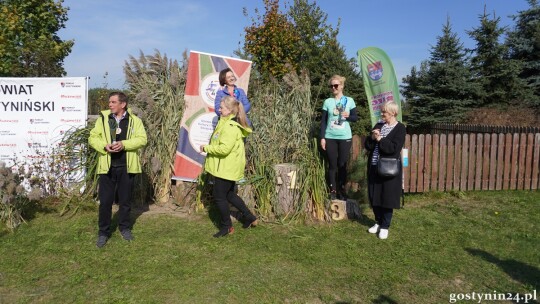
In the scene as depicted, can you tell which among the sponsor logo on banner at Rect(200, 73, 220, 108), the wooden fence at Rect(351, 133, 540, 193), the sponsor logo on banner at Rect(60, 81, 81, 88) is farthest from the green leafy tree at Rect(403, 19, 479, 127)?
the sponsor logo on banner at Rect(60, 81, 81, 88)

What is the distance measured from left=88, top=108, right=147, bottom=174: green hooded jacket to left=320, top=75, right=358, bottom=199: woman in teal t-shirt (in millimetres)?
2486

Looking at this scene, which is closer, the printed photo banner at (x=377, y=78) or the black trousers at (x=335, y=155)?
the black trousers at (x=335, y=155)

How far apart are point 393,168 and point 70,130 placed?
487cm

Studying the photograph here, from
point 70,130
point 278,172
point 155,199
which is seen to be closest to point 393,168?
point 278,172

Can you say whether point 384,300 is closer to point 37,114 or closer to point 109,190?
point 109,190

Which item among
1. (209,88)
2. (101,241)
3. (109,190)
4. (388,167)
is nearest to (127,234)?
(101,241)

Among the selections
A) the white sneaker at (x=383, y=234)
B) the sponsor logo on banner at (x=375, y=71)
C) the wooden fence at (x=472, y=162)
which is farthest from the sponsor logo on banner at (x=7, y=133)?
the wooden fence at (x=472, y=162)

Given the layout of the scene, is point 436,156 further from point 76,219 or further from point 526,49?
point 526,49

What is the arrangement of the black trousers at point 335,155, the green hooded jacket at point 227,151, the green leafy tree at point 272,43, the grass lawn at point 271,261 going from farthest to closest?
the green leafy tree at point 272,43 → the black trousers at point 335,155 → the green hooded jacket at point 227,151 → the grass lawn at point 271,261

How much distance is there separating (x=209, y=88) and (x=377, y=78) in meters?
2.72

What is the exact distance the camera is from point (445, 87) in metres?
16.1

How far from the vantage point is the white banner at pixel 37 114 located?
6.11 meters

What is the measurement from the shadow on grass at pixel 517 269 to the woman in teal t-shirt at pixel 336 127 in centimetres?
199

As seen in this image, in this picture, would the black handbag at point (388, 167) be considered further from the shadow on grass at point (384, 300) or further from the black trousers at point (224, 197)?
the black trousers at point (224, 197)
